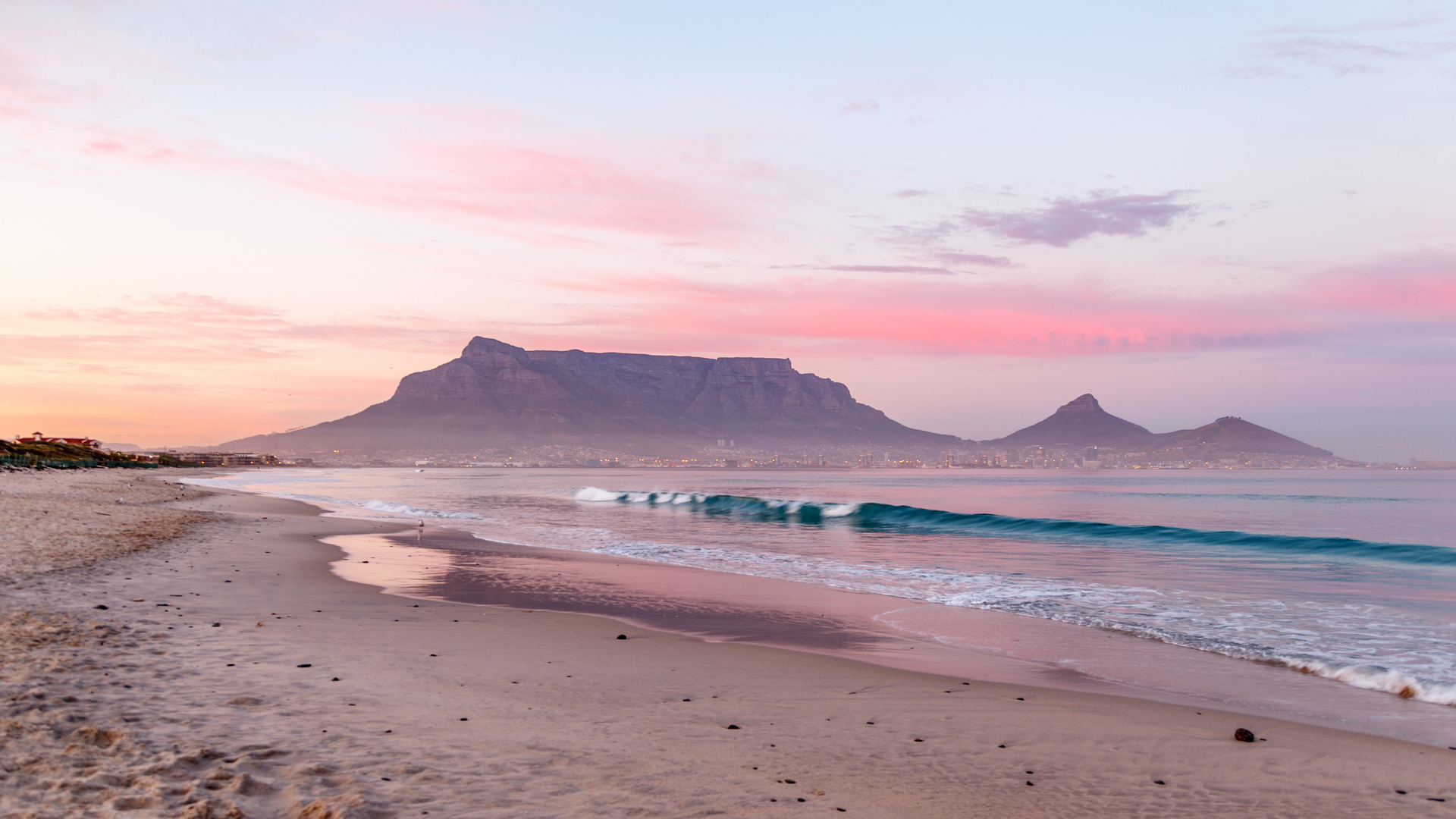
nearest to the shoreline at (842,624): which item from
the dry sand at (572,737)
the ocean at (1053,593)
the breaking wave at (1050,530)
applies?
the ocean at (1053,593)

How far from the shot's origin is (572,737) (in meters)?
6.50

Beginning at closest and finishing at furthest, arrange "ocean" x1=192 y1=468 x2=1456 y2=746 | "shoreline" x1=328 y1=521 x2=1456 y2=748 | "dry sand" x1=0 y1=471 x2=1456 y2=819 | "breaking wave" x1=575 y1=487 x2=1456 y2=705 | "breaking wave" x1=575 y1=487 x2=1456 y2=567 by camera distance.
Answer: "dry sand" x1=0 y1=471 x2=1456 y2=819 → "shoreline" x1=328 y1=521 x2=1456 y2=748 → "ocean" x1=192 y1=468 x2=1456 y2=746 → "breaking wave" x1=575 y1=487 x2=1456 y2=705 → "breaking wave" x1=575 y1=487 x2=1456 y2=567

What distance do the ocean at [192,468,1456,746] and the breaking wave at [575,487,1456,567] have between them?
0.62 ft

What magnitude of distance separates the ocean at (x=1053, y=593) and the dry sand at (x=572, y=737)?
5.88ft

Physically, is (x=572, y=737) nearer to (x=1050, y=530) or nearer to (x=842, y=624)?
(x=842, y=624)

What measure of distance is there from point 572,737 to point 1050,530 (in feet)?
120

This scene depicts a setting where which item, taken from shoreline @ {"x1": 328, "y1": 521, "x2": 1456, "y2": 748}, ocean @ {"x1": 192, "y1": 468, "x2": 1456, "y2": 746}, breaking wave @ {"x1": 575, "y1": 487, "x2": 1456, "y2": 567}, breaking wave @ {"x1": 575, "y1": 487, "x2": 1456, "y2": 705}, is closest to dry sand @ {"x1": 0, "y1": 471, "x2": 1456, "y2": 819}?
shoreline @ {"x1": 328, "y1": 521, "x2": 1456, "y2": 748}

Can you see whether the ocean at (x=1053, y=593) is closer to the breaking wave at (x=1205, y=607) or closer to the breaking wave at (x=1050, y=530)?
the breaking wave at (x=1205, y=607)

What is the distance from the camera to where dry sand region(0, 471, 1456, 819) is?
16.8ft

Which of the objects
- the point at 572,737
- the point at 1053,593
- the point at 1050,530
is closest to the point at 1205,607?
the point at 1053,593

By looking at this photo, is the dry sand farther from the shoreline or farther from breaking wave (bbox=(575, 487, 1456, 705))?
breaking wave (bbox=(575, 487, 1456, 705))

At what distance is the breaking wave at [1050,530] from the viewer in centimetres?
2841

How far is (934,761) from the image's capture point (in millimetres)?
6359

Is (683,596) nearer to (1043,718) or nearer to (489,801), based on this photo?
(1043,718)
